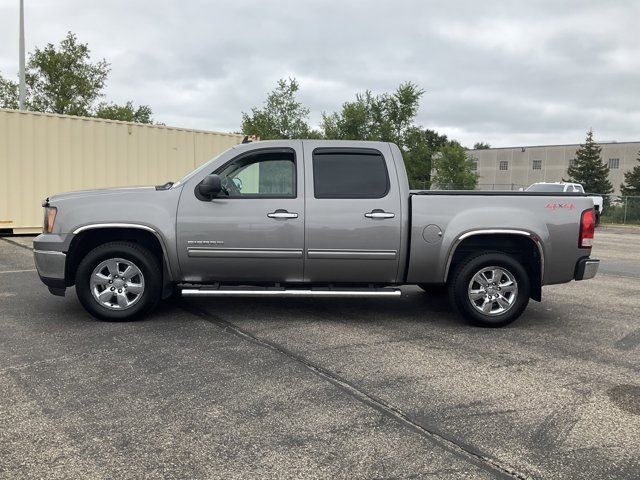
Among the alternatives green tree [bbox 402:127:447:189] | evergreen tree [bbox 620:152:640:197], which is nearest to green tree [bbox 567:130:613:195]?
evergreen tree [bbox 620:152:640:197]

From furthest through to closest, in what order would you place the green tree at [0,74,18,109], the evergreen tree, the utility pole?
1. the evergreen tree
2. the green tree at [0,74,18,109]
3. the utility pole

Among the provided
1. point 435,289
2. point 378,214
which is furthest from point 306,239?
point 435,289

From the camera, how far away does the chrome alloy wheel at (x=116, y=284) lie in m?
5.68

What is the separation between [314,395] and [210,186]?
2526 millimetres

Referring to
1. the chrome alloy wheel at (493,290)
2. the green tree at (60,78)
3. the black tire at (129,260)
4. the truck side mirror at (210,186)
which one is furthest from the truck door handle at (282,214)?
the green tree at (60,78)

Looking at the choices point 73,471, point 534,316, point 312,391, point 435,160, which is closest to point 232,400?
point 312,391

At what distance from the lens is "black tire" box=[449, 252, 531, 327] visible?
570 cm

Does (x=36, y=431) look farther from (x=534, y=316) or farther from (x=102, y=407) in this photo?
(x=534, y=316)

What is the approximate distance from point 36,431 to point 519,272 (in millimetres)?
4462

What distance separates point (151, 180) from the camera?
15633 millimetres

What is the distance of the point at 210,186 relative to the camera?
5527 millimetres

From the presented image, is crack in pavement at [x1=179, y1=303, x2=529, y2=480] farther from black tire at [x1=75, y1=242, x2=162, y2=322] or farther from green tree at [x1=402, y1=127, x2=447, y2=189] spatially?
green tree at [x1=402, y1=127, x2=447, y2=189]

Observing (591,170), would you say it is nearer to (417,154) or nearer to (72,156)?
(417,154)

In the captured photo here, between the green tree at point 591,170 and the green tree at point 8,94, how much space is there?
5654cm
